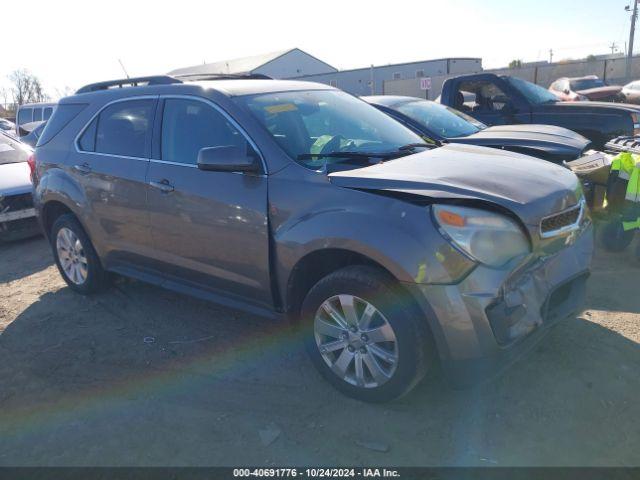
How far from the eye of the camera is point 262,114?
3506mm

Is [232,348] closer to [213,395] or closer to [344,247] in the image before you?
[213,395]

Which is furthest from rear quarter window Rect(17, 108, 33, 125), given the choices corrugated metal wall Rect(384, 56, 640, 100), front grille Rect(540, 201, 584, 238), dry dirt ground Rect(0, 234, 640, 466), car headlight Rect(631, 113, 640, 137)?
corrugated metal wall Rect(384, 56, 640, 100)

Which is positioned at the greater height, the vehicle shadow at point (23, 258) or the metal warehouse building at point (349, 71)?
the metal warehouse building at point (349, 71)

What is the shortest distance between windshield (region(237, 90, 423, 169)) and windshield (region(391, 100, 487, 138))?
246cm

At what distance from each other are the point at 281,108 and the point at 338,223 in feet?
3.92

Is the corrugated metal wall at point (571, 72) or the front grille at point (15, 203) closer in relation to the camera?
the front grille at point (15, 203)

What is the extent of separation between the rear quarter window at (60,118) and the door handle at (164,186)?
147cm

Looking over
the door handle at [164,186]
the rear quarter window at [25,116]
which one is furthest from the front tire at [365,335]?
Answer: the rear quarter window at [25,116]

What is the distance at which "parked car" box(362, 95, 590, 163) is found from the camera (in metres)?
5.71

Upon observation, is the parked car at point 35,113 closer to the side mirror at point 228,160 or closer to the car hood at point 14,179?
the car hood at point 14,179

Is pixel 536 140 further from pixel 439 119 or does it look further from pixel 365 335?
pixel 365 335

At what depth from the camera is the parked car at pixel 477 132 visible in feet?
18.7

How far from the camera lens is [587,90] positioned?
1958 centimetres

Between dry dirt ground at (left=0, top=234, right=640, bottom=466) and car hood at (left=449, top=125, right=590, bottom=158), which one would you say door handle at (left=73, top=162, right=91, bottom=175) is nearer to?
dry dirt ground at (left=0, top=234, right=640, bottom=466)
